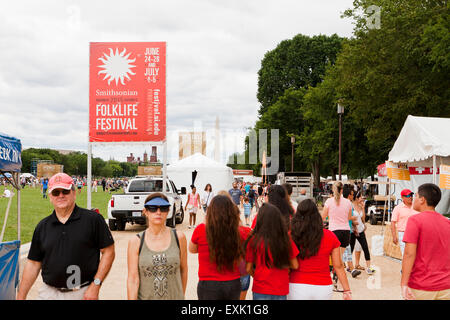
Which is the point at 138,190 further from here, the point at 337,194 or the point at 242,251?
the point at 242,251

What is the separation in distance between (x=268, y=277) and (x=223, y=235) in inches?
20.9

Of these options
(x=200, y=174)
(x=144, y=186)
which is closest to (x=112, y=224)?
(x=144, y=186)

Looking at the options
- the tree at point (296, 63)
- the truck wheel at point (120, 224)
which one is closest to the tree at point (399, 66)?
the truck wheel at point (120, 224)

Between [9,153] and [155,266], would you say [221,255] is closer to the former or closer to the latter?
[155,266]

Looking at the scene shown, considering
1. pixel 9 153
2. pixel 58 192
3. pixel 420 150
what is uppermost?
pixel 420 150

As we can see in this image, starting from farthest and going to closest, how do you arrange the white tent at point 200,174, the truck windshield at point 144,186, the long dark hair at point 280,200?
1. the white tent at point 200,174
2. the truck windshield at point 144,186
3. the long dark hair at point 280,200

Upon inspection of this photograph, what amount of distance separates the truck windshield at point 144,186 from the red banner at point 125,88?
4.16 metres

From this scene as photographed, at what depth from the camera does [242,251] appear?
418 cm

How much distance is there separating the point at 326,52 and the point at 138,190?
33.0m

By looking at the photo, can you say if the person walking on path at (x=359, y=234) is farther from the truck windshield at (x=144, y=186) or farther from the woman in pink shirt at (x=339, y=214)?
the truck windshield at (x=144, y=186)

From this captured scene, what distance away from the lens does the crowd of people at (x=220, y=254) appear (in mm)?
3686

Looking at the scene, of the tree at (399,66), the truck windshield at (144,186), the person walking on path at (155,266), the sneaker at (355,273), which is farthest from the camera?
the tree at (399,66)

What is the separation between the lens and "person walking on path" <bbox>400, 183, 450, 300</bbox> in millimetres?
4098

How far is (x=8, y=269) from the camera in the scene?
590cm
